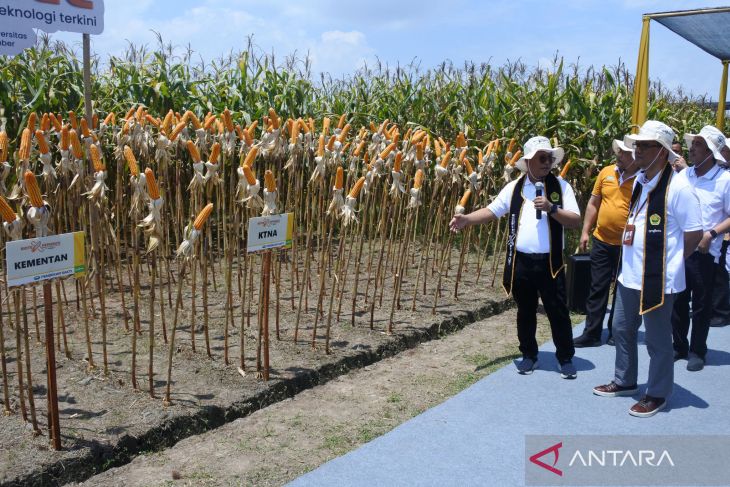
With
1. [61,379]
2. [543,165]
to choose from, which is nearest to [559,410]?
[543,165]

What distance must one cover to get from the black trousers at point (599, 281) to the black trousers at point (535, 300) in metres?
0.69

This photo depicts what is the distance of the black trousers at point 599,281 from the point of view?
486 cm

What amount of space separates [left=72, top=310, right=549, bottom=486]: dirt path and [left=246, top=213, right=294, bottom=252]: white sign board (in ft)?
2.89

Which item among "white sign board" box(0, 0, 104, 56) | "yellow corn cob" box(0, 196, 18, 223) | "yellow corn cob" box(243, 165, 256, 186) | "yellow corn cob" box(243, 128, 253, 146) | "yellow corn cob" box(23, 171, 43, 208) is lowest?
"yellow corn cob" box(0, 196, 18, 223)

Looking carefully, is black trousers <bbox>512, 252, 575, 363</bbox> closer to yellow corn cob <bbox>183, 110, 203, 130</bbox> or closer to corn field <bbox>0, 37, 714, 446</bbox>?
corn field <bbox>0, 37, 714, 446</bbox>

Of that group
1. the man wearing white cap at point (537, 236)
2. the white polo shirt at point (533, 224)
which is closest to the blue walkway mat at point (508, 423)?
the man wearing white cap at point (537, 236)

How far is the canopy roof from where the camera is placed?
6852 mm

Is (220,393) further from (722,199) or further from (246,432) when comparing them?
(722,199)

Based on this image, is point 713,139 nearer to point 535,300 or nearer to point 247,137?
point 535,300

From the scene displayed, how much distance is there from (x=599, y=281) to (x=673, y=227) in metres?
1.40

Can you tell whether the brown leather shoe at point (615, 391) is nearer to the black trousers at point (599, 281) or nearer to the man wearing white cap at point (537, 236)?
the man wearing white cap at point (537, 236)

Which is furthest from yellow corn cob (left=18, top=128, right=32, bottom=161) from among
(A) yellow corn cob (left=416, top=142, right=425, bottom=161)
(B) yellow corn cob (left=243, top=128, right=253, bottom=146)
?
(A) yellow corn cob (left=416, top=142, right=425, bottom=161)

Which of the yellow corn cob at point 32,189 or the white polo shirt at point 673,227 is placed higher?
the yellow corn cob at point 32,189

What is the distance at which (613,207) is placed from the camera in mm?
4766
